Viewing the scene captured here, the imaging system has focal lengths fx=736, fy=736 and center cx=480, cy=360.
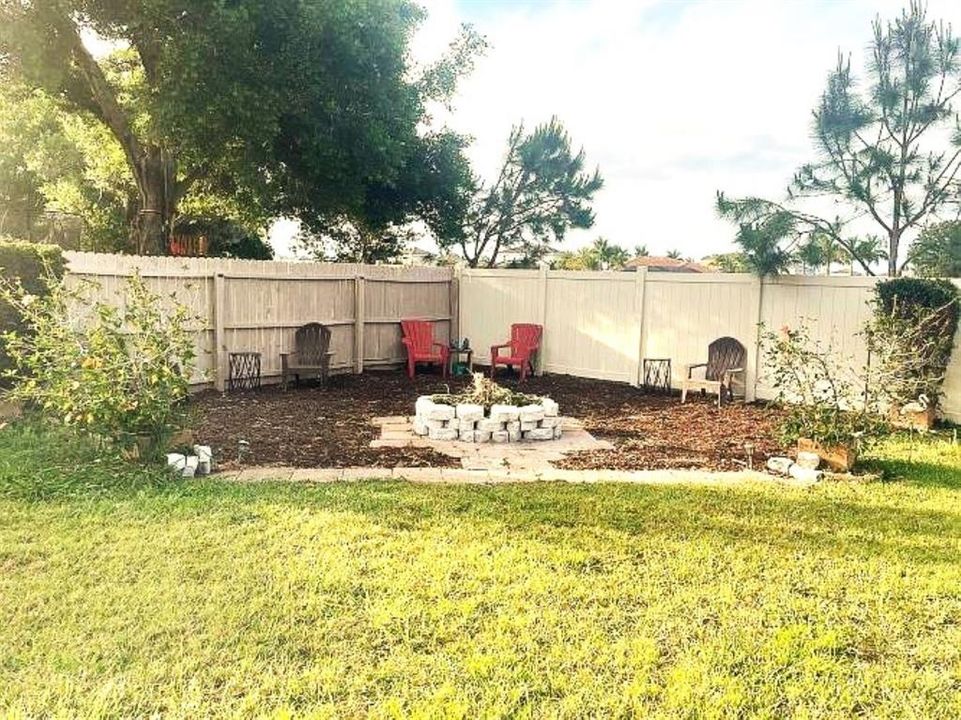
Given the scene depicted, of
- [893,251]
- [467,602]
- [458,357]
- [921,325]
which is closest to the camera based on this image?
[467,602]

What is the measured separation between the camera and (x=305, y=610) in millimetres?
2934

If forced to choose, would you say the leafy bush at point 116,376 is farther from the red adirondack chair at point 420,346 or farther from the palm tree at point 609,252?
the palm tree at point 609,252

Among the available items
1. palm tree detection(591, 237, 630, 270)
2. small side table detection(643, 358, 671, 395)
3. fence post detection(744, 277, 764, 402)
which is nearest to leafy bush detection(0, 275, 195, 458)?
small side table detection(643, 358, 671, 395)

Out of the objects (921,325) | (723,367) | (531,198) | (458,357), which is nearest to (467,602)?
(921,325)

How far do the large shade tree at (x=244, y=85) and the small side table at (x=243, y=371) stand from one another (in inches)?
115

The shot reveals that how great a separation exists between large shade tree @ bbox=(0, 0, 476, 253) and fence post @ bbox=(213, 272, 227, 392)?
215cm

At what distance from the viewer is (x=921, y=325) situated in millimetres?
6371

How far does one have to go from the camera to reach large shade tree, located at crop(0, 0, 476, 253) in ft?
29.0

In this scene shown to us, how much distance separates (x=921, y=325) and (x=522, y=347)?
501 centimetres

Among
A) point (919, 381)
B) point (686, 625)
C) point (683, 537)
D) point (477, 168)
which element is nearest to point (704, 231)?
point (919, 381)

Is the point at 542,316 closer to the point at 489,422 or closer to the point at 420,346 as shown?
the point at 420,346

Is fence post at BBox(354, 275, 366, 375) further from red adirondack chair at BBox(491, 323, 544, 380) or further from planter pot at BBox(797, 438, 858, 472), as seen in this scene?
planter pot at BBox(797, 438, 858, 472)

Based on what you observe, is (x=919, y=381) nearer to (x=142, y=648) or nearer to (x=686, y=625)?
(x=686, y=625)

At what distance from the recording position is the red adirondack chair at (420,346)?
406 inches
